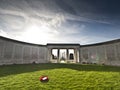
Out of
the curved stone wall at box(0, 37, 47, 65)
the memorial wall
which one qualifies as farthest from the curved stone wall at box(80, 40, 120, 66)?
the curved stone wall at box(0, 37, 47, 65)

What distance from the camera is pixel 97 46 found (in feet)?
99.1

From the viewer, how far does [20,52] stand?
91.9 ft

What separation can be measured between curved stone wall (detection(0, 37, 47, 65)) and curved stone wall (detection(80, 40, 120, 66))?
13.0 metres

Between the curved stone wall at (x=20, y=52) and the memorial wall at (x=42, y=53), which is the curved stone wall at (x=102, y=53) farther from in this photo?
the curved stone wall at (x=20, y=52)

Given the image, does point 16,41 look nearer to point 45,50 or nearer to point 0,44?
point 0,44

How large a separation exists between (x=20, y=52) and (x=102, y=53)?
856 inches

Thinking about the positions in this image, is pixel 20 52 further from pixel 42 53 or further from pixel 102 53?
pixel 102 53

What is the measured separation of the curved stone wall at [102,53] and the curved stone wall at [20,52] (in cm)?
1296

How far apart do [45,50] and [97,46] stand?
16062 millimetres

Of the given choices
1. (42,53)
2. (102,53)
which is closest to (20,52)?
(42,53)

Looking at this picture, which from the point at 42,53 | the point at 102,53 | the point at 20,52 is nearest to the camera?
the point at 20,52

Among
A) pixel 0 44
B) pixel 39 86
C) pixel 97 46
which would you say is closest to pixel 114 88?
pixel 39 86

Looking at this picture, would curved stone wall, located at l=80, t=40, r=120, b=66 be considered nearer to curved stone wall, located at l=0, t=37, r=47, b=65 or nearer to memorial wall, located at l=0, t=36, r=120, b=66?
memorial wall, located at l=0, t=36, r=120, b=66

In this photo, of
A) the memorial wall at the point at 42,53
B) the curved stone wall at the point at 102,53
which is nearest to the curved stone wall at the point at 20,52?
the memorial wall at the point at 42,53
